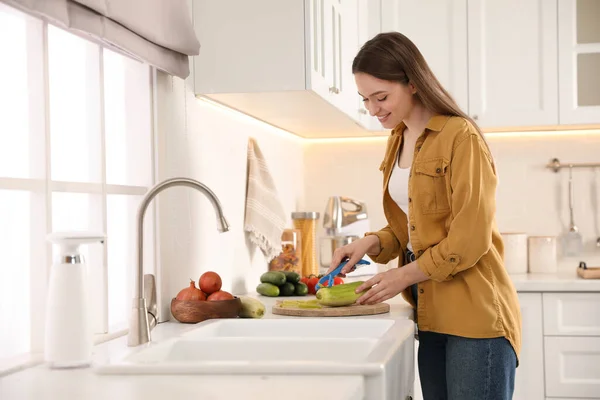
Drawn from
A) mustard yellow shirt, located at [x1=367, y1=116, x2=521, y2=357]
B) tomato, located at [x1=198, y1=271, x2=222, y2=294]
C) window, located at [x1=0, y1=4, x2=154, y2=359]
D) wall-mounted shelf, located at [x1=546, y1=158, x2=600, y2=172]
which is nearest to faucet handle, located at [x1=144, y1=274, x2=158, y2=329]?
window, located at [x1=0, y1=4, x2=154, y2=359]

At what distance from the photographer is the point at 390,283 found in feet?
6.37

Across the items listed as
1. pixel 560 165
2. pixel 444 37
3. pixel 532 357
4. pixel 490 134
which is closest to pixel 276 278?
pixel 532 357

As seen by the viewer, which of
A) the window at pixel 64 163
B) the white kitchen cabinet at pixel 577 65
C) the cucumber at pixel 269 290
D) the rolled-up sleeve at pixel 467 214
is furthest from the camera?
the white kitchen cabinet at pixel 577 65

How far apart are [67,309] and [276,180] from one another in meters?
2.12

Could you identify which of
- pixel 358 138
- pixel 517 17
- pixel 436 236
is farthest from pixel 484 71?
pixel 436 236

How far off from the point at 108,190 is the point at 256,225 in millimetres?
1047

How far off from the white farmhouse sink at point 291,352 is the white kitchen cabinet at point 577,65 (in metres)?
1.97

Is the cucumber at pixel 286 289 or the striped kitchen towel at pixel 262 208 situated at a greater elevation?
the striped kitchen towel at pixel 262 208

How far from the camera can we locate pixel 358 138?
157 inches

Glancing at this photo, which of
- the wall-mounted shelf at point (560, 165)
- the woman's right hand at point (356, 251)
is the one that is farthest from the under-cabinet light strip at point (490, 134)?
the woman's right hand at point (356, 251)

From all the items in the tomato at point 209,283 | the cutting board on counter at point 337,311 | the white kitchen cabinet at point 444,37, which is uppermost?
the white kitchen cabinet at point 444,37

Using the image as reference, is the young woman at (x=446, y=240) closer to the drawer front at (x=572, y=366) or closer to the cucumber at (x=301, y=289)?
the cucumber at (x=301, y=289)

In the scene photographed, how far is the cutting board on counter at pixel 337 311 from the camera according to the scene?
202 centimetres

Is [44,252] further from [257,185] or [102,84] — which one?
[257,185]
